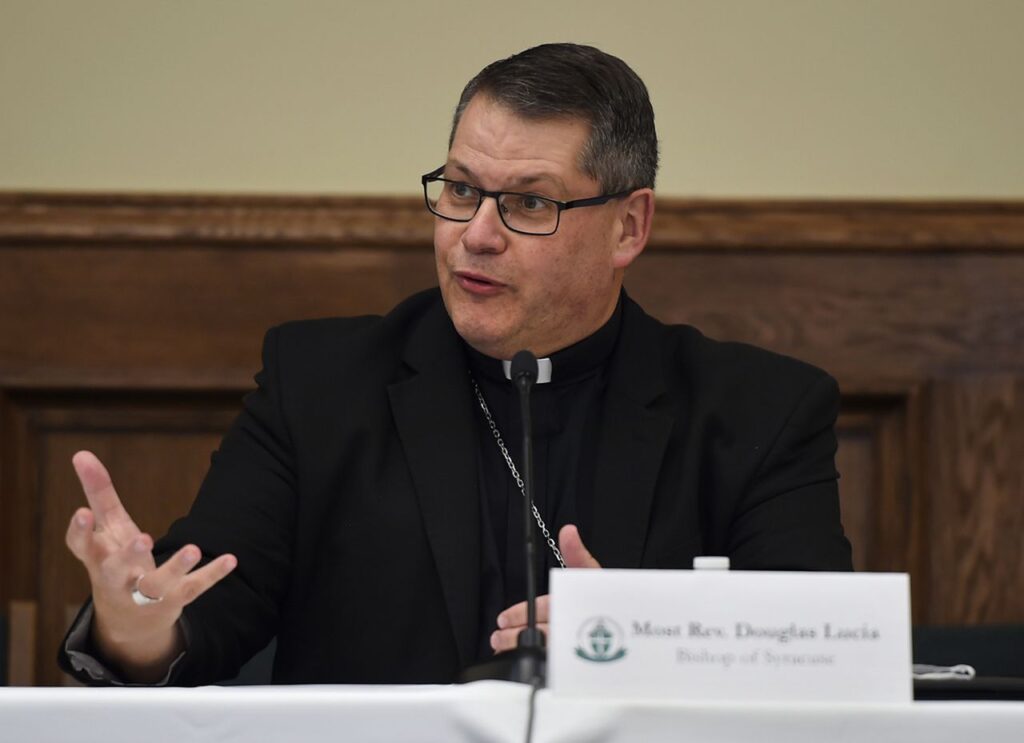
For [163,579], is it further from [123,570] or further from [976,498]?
[976,498]

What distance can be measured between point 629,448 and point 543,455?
6.2 inches

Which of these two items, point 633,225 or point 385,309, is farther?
point 385,309

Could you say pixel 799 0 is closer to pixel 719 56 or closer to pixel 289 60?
pixel 719 56

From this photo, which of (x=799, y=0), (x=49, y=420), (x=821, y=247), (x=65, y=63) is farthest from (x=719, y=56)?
(x=49, y=420)

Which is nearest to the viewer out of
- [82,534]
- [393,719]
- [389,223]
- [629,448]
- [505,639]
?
[393,719]

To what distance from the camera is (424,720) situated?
1.29 meters

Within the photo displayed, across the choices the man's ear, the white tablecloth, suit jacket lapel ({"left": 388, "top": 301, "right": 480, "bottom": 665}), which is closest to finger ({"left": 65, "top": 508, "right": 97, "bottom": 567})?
the white tablecloth

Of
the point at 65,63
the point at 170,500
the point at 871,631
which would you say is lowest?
the point at 871,631

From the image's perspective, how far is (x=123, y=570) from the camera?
170 cm

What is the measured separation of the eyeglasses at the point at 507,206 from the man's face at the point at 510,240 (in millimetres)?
10

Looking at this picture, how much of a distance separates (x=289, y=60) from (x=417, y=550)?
1329 mm

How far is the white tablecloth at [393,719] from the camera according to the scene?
1291mm

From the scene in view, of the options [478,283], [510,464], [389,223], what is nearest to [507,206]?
[478,283]

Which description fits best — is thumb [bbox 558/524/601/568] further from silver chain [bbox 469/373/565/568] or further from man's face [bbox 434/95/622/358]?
man's face [bbox 434/95/622/358]
